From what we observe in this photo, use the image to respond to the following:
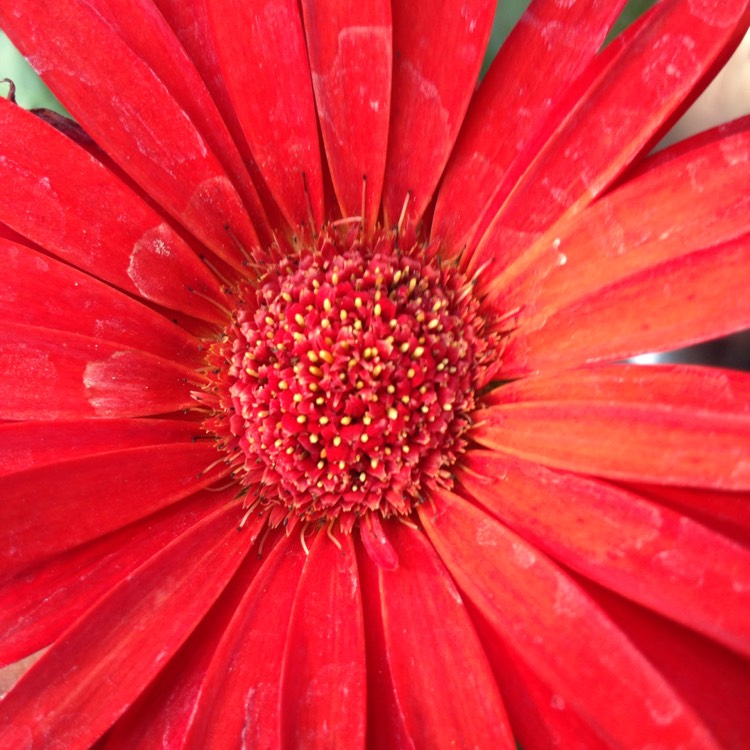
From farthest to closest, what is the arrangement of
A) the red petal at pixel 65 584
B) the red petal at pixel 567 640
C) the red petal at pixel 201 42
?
the red petal at pixel 201 42 → the red petal at pixel 65 584 → the red petal at pixel 567 640

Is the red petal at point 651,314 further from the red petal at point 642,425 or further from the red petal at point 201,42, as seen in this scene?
→ the red petal at point 201,42

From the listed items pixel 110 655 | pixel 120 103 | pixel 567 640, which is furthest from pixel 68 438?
pixel 567 640

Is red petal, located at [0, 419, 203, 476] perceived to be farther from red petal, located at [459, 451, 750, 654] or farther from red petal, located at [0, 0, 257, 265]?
red petal, located at [459, 451, 750, 654]

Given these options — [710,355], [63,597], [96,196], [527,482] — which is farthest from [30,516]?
[710,355]

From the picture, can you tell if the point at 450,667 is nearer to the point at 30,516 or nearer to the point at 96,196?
the point at 30,516

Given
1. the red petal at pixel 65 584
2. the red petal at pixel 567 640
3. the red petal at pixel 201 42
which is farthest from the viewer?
the red petal at pixel 201 42

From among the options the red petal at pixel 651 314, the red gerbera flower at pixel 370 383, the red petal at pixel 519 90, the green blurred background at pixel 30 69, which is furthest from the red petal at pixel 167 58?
the red petal at pixel 651 314

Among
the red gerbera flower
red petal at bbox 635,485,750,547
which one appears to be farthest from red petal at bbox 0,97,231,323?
red petal at bbox 635,485,750,547

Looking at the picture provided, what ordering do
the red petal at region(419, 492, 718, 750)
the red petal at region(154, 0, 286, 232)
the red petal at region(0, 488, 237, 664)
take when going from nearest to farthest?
the red petal at region(419, 492, 718, 750)
the red petal at region(0, 488, 237, 664)
the red petal at region(154, 0, 286, 232)
